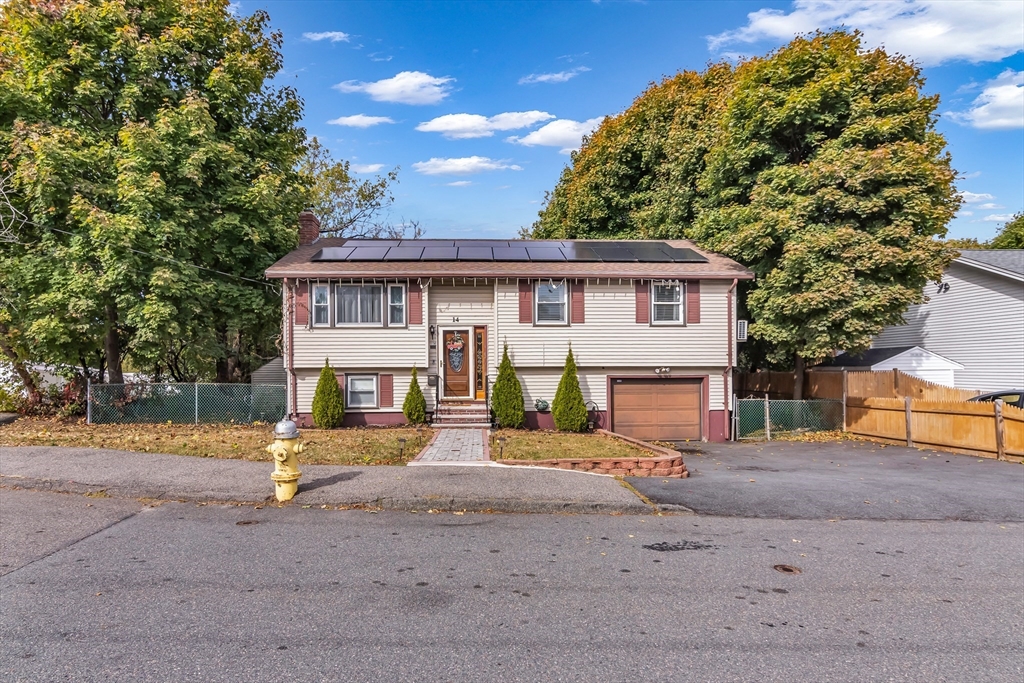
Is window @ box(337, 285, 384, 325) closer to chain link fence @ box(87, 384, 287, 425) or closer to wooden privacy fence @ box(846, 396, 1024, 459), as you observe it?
chain link fence @ box(87, 384, 287, 425)

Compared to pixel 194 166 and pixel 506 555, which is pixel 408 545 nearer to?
pixel 506 555

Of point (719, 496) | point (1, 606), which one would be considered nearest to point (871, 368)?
point (719, 496)

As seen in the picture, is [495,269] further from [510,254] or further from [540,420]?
[540,420]

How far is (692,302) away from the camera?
16719mm

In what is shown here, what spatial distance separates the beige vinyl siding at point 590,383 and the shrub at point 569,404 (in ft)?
2.24

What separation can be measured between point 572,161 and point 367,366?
66.4 ft

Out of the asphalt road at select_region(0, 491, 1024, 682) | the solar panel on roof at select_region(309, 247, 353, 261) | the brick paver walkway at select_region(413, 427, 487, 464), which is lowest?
the asphalt road at select_region(0, 491, 1024, 682)

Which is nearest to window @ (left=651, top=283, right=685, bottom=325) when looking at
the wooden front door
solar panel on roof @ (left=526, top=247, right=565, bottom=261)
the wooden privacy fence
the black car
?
solar panel on roof @ (left=526, top=247, right=565, bottom=261)

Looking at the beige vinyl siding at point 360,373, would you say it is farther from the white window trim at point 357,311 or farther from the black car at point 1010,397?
the black car at point 1010,397

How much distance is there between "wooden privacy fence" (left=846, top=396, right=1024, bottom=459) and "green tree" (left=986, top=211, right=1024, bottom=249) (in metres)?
28.5

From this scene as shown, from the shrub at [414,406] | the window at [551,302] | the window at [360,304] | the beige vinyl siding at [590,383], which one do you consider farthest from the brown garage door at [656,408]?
the window at [360,304]

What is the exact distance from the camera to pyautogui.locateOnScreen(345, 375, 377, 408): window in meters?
16.2

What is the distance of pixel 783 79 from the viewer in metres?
18.7

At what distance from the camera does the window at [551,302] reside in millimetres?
16484
